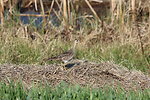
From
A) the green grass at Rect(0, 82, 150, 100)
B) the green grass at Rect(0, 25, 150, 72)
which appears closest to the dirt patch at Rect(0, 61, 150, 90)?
the green grass at Rect(0, 25, 150, 72)

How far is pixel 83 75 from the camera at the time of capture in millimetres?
8727

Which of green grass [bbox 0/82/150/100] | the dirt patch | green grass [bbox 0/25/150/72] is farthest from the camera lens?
green grass [bbox 0/25/150/72]

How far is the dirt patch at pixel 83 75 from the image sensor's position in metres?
8.55

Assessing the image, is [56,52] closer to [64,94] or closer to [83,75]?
[83,75]

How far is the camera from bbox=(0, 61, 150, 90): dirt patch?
28.0 ft

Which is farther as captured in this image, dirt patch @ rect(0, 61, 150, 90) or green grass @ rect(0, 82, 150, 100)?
dirt patch @ rect(0, 61, 150, 90)

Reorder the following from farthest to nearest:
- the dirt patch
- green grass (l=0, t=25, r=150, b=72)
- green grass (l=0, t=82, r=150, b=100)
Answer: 1. green grass (l=0, t=25, r=150, b=72)
2. the dirt patch
3. green grass (l=0, t=82, r=150, b=100)

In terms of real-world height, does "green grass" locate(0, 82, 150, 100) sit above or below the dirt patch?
above

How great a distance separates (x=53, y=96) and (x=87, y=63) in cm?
249

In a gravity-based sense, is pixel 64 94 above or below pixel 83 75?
above

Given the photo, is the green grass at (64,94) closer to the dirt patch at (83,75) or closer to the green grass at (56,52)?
the dirt patch at (83,75)

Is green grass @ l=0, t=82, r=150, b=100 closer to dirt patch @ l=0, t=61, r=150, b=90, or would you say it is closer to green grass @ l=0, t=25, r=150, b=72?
dirt patch @ l=0, t=61, r=150, b=90

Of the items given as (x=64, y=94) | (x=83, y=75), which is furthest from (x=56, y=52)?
(x=64, y=94)

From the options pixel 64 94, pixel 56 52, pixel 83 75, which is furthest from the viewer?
pixel 56 52
